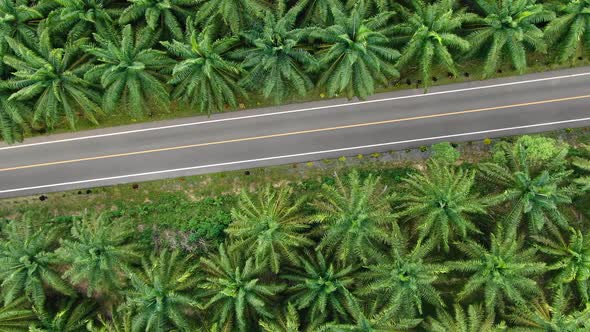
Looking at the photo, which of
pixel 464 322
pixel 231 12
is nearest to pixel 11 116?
pixel 231 12

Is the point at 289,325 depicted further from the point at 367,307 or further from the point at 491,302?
the point at 491,302

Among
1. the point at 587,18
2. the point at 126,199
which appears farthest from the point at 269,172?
the point at 587,18

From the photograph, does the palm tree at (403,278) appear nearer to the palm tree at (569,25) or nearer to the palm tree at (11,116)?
the palm tree at (569,25)

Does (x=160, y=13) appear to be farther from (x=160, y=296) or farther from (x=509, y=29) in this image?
(x=509, y=29)

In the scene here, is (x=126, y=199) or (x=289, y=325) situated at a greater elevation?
(x=126, y=199)

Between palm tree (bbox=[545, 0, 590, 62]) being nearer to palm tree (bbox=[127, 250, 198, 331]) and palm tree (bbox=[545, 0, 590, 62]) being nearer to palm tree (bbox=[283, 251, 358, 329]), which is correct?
palm tree (bbox=[283, 251, 358, 329])
